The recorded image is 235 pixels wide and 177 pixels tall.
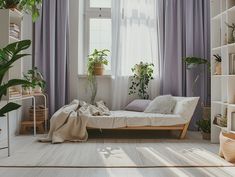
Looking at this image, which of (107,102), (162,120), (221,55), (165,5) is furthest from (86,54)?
(221,55)

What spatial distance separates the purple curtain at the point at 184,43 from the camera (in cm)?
483

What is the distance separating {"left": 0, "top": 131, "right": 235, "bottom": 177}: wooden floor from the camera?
2.57 meters

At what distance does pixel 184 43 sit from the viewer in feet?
16.1

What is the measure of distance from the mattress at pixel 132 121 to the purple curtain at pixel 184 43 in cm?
93

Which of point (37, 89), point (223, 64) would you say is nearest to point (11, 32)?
point (37, 89)

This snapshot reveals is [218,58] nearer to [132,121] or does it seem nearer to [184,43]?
[184,43]

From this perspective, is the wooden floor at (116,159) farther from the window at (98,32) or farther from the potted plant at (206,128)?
the window at (98,32)

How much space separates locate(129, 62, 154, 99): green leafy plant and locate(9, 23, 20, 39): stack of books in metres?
2.07

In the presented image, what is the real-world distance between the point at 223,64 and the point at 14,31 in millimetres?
2763

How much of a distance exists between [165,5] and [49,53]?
222 centimetres

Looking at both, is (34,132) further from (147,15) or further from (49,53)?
(147,15)

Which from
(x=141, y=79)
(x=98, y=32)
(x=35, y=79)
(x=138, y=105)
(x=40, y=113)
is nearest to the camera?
(x=35, y=79)

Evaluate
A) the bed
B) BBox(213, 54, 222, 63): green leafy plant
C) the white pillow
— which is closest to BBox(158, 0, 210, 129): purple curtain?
the white pillow

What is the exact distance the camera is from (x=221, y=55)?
12.1 feet
